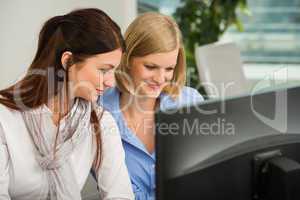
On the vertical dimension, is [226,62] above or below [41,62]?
below

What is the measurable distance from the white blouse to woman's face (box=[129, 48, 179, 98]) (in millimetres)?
150

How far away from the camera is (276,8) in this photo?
4.27m

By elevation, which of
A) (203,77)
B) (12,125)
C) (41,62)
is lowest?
(203,77)

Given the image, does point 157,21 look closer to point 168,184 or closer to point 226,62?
point 168,184

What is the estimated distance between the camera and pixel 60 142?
1.47 m

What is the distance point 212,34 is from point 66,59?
8.43 ft

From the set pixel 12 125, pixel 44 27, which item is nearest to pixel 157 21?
pixel 44 27

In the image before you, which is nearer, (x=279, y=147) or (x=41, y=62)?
(x=279, y=147)

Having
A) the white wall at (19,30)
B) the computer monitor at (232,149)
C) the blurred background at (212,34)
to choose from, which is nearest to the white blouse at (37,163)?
the computer monitor at (232,149)

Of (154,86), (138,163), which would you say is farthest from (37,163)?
(154,86)

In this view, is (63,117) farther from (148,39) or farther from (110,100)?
(148,39)

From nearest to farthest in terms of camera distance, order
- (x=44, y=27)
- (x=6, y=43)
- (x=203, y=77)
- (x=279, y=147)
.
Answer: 1. (x=279, y=147)
2. (x=44, y=27)
3. (x=6, y=43)
4. (x=203, y=77)

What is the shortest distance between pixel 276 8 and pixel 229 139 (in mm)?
3543

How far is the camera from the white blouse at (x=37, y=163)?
1403mm
